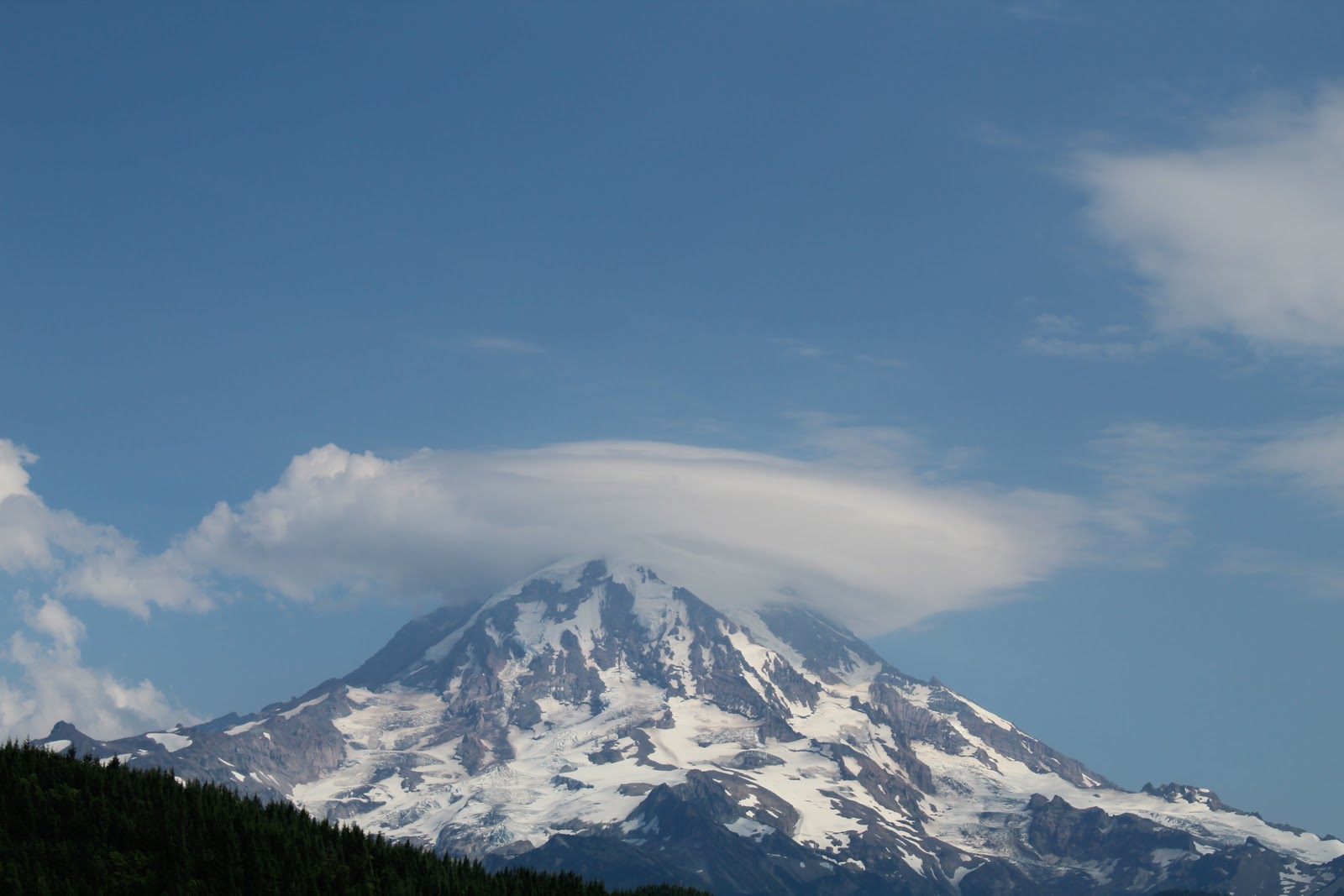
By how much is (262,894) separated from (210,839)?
12593mm

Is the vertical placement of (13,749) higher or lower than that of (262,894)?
higher

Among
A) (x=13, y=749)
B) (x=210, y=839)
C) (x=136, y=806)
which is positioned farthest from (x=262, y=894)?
(x=13, y=749)

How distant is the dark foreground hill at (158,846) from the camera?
163250 millimetres

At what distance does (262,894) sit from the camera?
166750mm

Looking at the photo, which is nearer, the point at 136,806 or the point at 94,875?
the point at 94,875

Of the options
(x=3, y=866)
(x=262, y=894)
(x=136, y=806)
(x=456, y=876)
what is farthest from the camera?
(x=456, y=876)

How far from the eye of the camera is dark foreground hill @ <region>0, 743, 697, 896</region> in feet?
536

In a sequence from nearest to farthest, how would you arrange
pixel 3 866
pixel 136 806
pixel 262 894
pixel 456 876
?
pixel 3 866, pixel 262 894, pixel 136 806, pixel 456 876

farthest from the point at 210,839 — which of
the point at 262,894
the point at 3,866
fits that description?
the point at 3,866

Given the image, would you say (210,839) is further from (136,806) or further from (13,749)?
(13,749)

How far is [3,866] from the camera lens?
154375 millimetres

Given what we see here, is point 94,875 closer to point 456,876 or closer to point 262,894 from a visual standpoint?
point 262,894

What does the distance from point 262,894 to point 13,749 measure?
4489 cm

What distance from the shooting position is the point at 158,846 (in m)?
173
